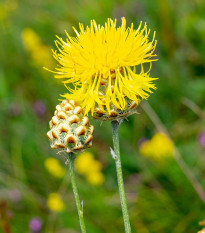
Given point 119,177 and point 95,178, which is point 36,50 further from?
point 119,177

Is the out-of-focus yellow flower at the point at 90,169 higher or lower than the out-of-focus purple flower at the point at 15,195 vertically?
lower

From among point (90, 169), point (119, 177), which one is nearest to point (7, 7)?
point (90, 169)

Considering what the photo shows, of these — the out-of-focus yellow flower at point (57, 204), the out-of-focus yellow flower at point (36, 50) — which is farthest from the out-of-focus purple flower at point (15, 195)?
the out-of-focus yellow flower at point (36, 50)

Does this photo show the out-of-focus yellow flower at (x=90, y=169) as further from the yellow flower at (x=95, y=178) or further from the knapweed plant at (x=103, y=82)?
the knapweed plant at (x=103, y=82)

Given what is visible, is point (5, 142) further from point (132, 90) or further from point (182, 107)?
point (132, 90)

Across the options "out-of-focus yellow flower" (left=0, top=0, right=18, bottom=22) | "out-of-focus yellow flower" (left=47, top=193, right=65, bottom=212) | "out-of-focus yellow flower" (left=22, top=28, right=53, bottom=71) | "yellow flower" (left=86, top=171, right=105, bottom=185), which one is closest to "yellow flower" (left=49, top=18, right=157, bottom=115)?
"out-of-focus yellow flower" (left=47, top=193, right=65, bottom=212)

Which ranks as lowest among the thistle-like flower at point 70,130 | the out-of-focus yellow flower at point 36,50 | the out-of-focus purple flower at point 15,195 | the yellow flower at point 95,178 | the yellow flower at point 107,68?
the thistle-like flower at point 70,130

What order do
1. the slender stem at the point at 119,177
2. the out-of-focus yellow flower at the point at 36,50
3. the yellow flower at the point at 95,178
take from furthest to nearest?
the out-of-focus yellow flower at the point at 36,50 < the yellow flower at the point at 95,178 < the slender stem at the point at 119,177
